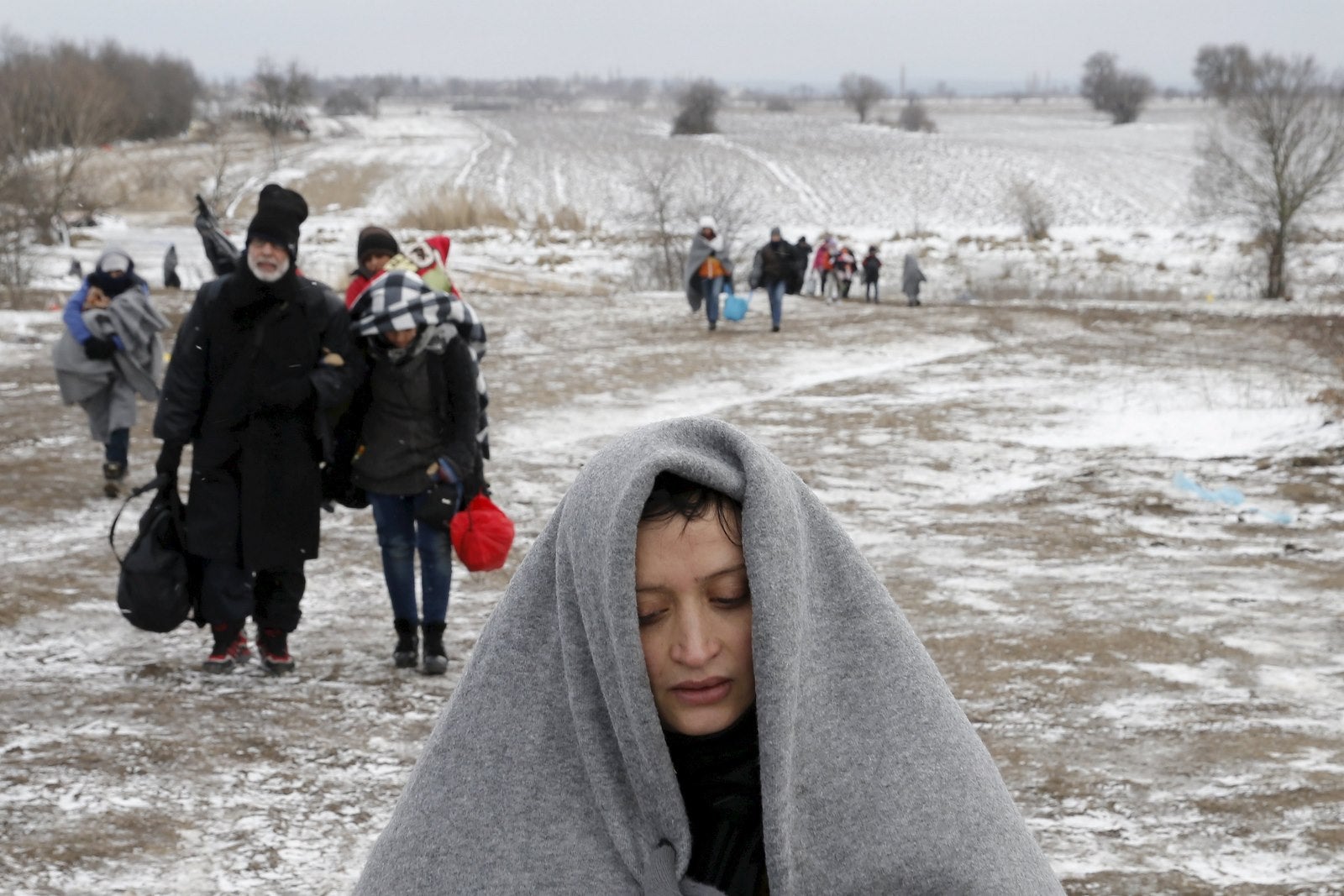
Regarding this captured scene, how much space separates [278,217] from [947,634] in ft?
12.5

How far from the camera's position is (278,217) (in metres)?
5.08

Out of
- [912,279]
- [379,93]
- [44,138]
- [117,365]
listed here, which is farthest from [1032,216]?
[379,93]

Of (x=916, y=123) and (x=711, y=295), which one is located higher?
(x=916, y=123)

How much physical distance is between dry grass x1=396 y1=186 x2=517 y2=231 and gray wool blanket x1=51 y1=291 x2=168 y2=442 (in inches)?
1356

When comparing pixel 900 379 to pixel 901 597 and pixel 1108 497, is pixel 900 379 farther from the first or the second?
pixel 901 597

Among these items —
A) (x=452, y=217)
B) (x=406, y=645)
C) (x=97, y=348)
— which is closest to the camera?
(x=406, y=645)

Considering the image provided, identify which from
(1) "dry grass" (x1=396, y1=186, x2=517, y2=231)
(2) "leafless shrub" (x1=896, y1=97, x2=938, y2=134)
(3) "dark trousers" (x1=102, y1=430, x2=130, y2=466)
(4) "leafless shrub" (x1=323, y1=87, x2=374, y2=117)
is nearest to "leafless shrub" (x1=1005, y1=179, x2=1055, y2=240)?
(1) "dry grass" (x1=396, y1=186, x2=517, y2=231)

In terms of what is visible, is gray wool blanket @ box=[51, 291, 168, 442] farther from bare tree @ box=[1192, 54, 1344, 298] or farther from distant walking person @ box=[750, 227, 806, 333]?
bare tree @ box=[1192, 54, 1344, 298]

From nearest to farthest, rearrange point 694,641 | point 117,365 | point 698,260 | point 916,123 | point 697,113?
point 694,641
point 117,365
point 698,260
point 697,113
point 916,123

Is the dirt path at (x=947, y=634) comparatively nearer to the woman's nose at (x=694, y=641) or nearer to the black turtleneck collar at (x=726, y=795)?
the black turtleneck collar at (x=726, y=795)

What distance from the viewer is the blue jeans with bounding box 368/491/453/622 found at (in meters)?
5.74

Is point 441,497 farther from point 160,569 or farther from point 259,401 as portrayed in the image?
point 160,569

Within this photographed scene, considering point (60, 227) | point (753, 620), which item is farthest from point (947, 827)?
point (60, 227)

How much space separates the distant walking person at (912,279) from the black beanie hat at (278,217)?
20767 millimetres
